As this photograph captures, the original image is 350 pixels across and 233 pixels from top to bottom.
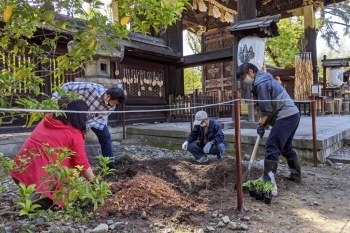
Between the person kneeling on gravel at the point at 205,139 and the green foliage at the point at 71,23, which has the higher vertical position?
the green foliage at the point at 71,23

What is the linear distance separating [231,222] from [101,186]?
130 centimetres

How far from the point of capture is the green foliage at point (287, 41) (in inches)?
669

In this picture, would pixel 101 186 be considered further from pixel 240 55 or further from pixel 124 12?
pixel 240 55

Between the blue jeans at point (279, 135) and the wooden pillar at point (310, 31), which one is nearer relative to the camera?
the blue jeans at point (279, 135)

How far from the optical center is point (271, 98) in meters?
3.28

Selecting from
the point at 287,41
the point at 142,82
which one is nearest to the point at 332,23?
the point at 287,41

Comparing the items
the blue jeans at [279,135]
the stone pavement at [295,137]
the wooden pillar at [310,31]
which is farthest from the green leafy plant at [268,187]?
the wooden pillar at [310,31]

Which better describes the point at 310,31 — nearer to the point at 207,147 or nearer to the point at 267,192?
the point at 207,147

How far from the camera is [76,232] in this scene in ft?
7.15

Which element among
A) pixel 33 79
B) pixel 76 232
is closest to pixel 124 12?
pixel 33 79

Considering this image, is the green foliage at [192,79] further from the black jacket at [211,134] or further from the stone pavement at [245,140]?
the black jacket at [211,134]

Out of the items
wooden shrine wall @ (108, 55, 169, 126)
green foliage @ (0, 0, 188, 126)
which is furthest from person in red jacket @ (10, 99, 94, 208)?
wooden shrine wall @ (108, 55, 169, 126)

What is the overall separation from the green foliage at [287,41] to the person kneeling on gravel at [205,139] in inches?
556

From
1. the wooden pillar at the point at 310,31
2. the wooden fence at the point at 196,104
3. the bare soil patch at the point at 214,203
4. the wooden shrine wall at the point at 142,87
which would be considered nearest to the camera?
the bare soil patch at the point at 214,203
